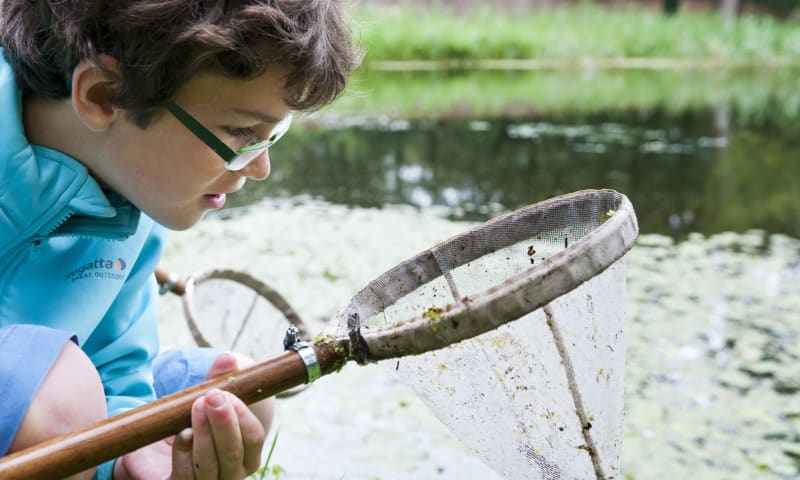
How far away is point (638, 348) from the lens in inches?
98.3

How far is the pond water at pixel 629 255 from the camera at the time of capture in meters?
1.95

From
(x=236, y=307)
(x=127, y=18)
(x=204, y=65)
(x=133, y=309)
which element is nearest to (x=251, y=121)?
(x=204, y=65)

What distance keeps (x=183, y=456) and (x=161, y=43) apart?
1.67 ft

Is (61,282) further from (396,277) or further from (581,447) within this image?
(581,447)

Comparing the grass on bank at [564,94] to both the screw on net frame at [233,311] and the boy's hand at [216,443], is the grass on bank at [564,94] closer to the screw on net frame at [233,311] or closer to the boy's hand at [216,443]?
the screw on net frame at [233,311]

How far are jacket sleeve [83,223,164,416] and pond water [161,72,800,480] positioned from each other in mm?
472

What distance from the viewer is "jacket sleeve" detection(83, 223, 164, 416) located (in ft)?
4.23

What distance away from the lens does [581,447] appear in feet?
3.28

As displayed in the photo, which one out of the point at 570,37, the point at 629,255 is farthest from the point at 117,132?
the point at 570,37

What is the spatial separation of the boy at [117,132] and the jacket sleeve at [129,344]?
0.16ft

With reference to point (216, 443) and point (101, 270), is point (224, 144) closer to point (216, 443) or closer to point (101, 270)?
point (101, 270)

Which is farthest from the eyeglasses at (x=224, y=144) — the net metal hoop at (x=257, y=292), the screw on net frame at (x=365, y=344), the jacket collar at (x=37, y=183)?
the net metal hoop at (x=257, y=292)

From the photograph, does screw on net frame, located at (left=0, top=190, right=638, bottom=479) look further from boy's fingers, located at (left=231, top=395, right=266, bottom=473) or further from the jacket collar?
the jacket collar

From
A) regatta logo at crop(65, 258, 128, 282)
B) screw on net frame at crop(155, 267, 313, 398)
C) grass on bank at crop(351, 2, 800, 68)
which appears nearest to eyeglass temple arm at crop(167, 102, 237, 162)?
regatta logo at crop(65, 258, 128, 282)
